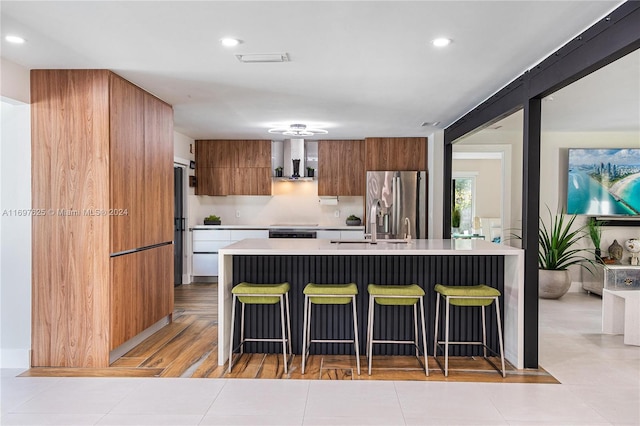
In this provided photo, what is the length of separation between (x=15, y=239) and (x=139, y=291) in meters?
1.06

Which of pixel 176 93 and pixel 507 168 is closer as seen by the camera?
pixel 176 93

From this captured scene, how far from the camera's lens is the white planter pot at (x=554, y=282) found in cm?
616

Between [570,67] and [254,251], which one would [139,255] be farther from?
[570,67]

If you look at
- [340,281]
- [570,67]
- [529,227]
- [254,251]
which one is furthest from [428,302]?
[570,67]

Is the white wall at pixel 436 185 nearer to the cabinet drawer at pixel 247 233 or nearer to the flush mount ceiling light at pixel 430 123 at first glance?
the flush mount ceiling light at pixel 430 123

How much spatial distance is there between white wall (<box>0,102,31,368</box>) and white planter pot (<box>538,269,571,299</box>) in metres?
5.89

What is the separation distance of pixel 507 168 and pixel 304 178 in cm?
316

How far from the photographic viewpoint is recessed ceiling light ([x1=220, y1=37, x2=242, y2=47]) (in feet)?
9.73

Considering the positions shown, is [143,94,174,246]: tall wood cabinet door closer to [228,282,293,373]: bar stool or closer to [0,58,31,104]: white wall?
[0,58,31,104]: white wall

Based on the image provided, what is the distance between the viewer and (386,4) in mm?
2449

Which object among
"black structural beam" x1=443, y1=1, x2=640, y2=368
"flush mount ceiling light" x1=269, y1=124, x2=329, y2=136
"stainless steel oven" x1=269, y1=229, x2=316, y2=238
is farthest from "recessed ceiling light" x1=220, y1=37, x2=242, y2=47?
"stainless steel oven" x1=269, y1=229, x2=316, y2=238

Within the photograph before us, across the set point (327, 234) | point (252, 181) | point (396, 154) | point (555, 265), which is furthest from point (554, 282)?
point (252, 181)

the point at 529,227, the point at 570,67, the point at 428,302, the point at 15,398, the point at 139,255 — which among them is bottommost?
the point at 15,398

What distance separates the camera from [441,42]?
3.00 meters
